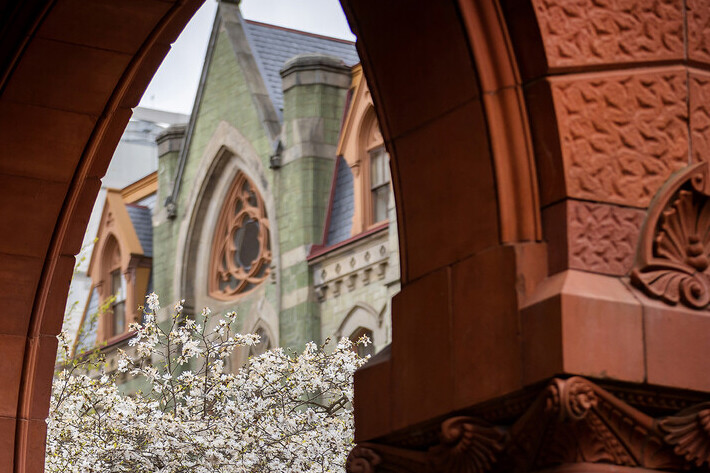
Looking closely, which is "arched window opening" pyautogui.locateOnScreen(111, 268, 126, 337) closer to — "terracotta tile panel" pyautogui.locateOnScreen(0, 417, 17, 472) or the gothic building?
the gothic building

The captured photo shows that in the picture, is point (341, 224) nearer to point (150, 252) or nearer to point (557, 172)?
point (150, 252)

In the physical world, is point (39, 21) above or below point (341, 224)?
below

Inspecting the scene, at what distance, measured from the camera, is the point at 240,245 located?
34531 millimetres

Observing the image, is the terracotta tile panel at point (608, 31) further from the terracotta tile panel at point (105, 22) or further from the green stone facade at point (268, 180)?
the green stone facade at point (268, 180)

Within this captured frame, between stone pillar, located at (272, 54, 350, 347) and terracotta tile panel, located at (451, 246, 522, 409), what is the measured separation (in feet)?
86.0

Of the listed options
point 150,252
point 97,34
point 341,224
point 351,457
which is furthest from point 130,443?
point 150,252

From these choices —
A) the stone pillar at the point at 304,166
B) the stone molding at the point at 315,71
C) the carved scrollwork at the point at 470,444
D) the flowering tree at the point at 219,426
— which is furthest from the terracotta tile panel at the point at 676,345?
the stone molding at the point at 315,71

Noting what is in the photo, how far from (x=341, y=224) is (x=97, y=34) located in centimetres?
2341

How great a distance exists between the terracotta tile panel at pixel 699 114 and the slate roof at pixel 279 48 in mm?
28719

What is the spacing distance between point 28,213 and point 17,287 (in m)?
0.43

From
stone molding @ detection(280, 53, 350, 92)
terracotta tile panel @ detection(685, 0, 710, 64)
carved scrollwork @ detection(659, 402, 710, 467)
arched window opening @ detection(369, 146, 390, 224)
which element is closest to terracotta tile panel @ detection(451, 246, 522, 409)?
carved scrollwork @ detection(659, 402, 710, 467)

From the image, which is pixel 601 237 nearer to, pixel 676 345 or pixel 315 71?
pixel 676 345

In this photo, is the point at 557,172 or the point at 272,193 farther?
the point at 272,193

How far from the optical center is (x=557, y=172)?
4676 mm
